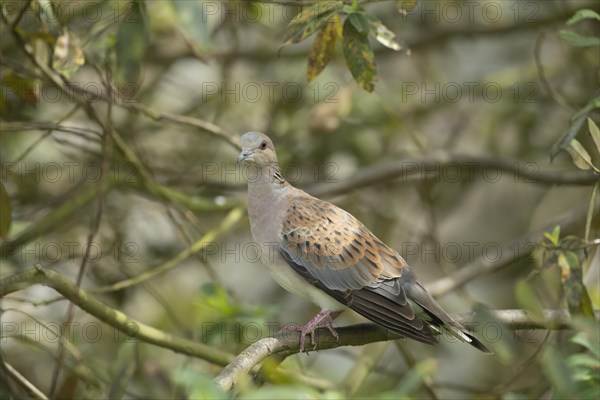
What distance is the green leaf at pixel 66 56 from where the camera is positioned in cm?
361

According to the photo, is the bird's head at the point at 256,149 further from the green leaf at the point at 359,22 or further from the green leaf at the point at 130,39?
the green leaf at the point at 359,22

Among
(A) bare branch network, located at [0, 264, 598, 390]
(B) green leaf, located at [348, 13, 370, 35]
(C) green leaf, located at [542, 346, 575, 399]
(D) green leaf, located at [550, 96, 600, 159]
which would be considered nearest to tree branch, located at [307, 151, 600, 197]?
(D) green leaf, located at [550, 96, 600, 159]

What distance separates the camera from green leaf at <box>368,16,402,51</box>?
3.22 meters

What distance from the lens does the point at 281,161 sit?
17.6ft

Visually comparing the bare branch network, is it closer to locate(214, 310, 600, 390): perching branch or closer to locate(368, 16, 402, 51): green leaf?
locate(214, 310, 600, 390): perching branch

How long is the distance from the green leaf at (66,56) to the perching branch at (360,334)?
53.1 inches

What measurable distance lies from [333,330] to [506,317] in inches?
25.4

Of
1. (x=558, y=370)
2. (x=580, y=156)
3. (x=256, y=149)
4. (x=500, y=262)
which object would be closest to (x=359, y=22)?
(x=256, y=149)

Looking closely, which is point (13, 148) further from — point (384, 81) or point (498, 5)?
point (498, 5)

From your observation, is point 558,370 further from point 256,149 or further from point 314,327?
point 256,149

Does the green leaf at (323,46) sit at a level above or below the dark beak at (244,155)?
above

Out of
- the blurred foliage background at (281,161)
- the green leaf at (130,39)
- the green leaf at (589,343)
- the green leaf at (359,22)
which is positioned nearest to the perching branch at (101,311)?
the blurred foliage background at (281,161)

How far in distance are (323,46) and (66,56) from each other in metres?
1.05

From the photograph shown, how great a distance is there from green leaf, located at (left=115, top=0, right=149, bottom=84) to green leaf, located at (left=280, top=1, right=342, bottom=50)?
0.56 meters
